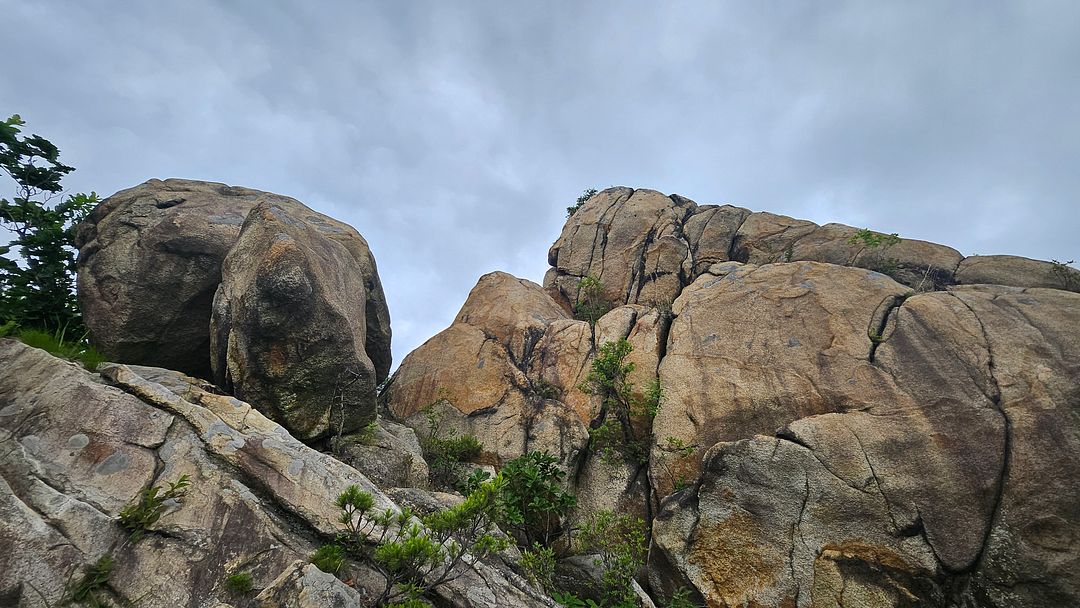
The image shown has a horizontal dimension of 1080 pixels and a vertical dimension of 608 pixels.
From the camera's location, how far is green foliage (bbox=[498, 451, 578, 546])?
58.7 ft

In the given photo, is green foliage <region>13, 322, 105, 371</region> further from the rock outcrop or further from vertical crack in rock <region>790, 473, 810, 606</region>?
vertical crack in rock <region>790, 473, 810, 606</region>

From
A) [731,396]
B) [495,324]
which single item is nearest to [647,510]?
[731,396]

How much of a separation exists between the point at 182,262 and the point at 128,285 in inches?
66.4

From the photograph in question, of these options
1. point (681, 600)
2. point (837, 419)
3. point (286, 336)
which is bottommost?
point (681, 600)

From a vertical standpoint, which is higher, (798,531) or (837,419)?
(837,419)

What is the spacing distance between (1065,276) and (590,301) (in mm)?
23643

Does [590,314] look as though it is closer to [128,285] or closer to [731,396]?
[731,396]

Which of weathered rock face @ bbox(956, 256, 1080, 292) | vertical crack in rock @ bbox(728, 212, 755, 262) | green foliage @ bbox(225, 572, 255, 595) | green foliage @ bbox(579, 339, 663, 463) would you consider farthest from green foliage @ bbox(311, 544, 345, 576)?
vertical crack in rock @ bbox(728, 212, 755, 262)

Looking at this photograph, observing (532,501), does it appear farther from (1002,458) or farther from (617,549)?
(1002,458)

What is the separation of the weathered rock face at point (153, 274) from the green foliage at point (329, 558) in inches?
482

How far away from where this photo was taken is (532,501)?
58.9ft

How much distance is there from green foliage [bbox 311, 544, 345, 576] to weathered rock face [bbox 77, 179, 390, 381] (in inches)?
482

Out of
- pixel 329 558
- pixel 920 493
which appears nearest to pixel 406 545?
pixel 329 558

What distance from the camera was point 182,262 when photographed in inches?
688
